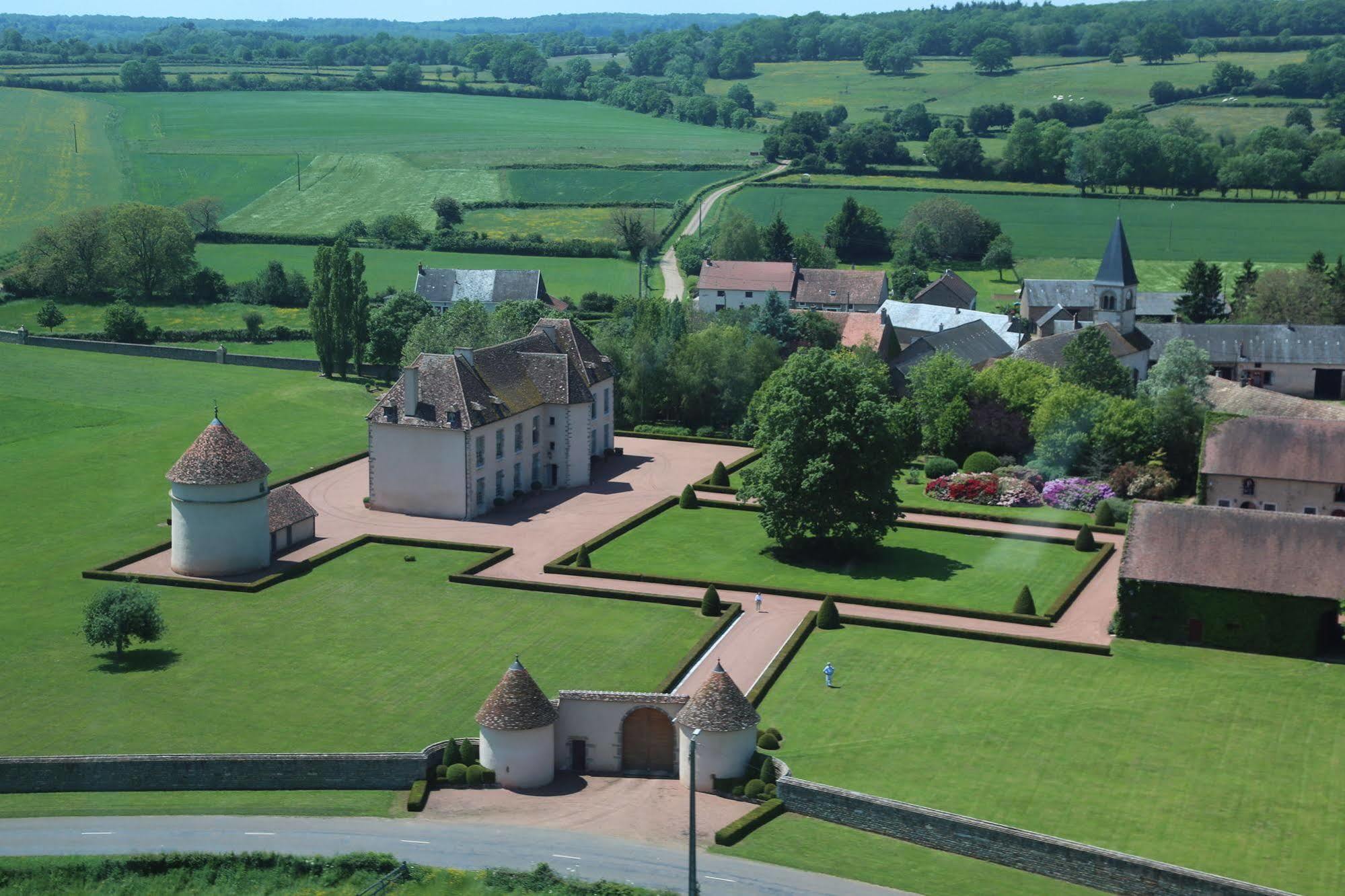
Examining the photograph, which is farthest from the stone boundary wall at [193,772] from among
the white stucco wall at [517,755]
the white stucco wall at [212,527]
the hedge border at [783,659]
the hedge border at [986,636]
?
the hedge border at [986,636]

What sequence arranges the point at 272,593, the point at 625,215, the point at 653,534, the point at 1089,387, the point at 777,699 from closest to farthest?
the point at 777,699
the point at 272,593
the point at 653,534
the point at 1089,387
the point at 625,215

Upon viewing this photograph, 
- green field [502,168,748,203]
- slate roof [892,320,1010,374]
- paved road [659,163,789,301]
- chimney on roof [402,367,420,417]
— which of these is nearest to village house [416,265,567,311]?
→ paved road [659,163,789,301]

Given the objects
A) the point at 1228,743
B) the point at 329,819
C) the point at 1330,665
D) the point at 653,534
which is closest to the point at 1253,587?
the point at 1330,665

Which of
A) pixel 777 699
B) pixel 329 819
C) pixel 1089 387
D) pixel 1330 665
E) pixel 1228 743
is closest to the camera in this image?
pixel 329 819

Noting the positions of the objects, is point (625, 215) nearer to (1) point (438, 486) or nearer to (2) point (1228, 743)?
(1) point (438, 486)

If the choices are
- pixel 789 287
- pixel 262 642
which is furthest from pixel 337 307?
pixel 262 642

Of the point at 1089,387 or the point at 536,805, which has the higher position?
the point at 1089,387
